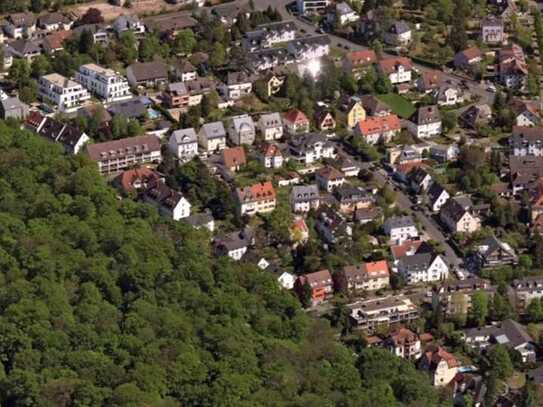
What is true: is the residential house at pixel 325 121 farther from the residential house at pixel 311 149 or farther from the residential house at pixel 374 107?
the residential house at pixel 311 149

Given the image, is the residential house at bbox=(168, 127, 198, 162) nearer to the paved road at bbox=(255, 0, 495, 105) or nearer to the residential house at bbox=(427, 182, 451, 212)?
the residential house at bbox=(427, 182, 451, 212)

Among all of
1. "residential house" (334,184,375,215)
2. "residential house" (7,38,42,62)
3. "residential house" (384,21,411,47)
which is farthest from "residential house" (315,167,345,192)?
"residential house" (7,38,42,62)

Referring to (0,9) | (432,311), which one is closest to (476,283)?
(432,311)

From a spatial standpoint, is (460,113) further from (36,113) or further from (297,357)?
(297,357)

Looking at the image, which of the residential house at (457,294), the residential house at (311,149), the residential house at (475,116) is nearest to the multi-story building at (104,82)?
the residential house at (311,149)

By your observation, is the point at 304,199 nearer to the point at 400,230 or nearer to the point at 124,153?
the point at 400,230

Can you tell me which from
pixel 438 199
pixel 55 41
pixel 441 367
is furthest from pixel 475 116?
pixel 55 41
